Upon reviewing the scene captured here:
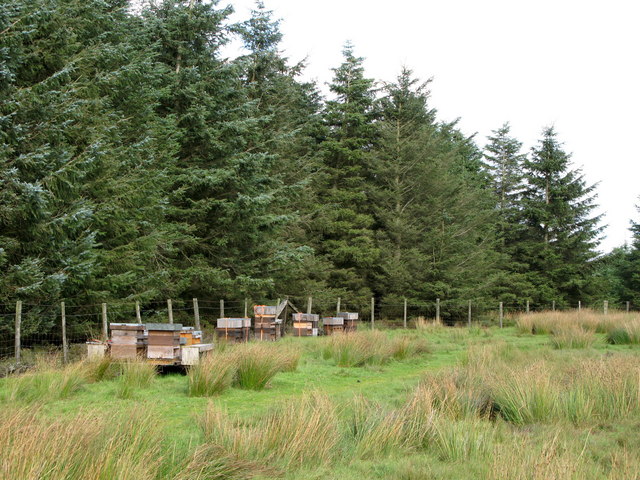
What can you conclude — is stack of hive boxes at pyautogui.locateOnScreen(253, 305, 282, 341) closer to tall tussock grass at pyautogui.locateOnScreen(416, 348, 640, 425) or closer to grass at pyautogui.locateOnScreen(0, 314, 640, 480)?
grass at pyautogui.locateOnScreen(0, 314, 640, 480)

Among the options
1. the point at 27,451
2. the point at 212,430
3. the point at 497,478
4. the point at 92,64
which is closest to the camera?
the point at 27,451

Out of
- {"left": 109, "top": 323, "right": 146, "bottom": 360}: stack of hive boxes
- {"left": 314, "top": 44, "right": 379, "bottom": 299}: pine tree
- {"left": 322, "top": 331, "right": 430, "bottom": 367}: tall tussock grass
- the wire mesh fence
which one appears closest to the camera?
{"left": 109, "top": 323, "right": 146, "bottom": 360}: stack of hive boxes

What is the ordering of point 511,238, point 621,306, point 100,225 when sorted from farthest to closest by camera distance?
point 511,238, point 621,306, point 100,225

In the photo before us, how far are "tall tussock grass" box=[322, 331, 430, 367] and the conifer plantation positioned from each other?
20.5 ft

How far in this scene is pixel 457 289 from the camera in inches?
1118

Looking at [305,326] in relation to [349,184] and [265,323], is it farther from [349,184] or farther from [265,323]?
[349,184]

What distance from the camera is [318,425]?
4742mm

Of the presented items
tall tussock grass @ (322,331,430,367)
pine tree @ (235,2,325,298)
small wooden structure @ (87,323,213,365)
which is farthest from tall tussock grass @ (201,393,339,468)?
pine tree @ (235,2,325,298)

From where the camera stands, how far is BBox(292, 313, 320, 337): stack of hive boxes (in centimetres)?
1920

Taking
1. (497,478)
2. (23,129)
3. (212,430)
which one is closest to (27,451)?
(212,430)

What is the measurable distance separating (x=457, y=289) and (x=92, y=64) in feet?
68.9

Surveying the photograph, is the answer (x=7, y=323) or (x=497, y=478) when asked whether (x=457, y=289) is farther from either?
(x=497, y=478)

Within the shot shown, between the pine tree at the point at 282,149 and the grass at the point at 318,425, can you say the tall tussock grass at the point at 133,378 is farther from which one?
the pine tree at the point at 282,149

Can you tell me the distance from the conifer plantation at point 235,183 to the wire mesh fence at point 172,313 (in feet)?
1.48
